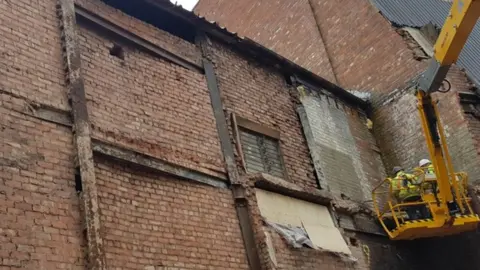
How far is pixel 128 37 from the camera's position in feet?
22.9

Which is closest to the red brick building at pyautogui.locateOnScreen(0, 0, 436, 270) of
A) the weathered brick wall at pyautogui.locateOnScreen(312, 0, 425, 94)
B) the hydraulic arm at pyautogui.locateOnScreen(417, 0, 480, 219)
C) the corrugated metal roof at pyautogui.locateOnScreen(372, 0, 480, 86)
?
the hydraulic arm at pyautogui.locateOnScreen(417, 0, 480, 219)

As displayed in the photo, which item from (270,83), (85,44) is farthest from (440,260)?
(85,44)

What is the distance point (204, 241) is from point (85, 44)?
9.32ft

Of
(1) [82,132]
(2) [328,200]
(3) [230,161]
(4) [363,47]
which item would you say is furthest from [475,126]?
(1) [82,132]

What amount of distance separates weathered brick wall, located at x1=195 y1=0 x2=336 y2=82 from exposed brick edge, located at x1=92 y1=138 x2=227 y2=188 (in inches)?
281

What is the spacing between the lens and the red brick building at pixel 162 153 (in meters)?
4.95

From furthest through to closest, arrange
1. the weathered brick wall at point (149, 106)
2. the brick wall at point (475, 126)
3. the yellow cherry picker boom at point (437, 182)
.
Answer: the brick wall at point (475, 126) → the yellow cherry picker boom at point (437, 182) → the weathered brick wall at point (149, 106)

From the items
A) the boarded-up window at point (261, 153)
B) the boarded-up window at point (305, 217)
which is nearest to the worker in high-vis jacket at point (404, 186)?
the boarded-up window at point (305, 217)

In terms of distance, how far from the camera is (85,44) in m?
6.39

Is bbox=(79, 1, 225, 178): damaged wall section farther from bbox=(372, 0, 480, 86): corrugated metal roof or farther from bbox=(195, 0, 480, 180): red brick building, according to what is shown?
bbox=(372, 0, 480, 86): corrugated metal roof

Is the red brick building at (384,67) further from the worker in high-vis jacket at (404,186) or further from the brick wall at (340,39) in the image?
the worker in high-vis jacket at (404,186)

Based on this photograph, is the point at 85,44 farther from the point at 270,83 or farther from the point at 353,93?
the point at 353,93

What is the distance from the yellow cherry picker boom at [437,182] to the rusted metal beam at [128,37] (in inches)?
137

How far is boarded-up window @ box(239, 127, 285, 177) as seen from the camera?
793 cm
